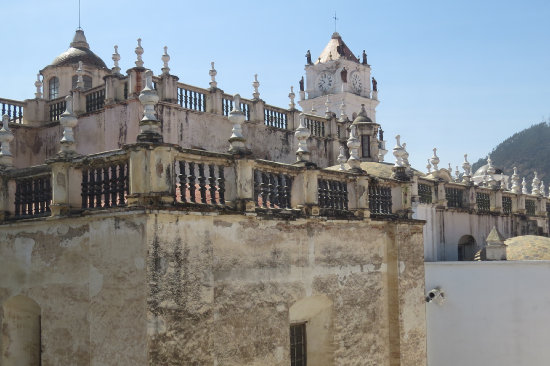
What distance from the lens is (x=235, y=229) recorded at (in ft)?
41.2

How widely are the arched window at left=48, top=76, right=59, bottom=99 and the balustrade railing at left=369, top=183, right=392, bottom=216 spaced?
1562cm

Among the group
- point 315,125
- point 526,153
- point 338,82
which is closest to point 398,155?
point 315,125

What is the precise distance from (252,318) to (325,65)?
41.7m

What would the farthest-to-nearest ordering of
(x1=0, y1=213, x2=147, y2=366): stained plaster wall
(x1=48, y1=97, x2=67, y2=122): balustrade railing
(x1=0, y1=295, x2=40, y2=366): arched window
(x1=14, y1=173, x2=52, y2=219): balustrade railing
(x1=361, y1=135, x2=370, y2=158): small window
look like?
(x1=361, y1=135, x2=370, y2=158): small window
(x1=48, y1=97, x2=67, y2=122): balustrade railing
(x1=0, y1=295, x2=40, y2=366): arched window
(x1=14, y1=173, x2=52, y2=219): balustrade railing
(x1=0, y1=213, x2=147, y2=366): stained plaster wall

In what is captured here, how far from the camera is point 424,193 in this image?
1007 inches

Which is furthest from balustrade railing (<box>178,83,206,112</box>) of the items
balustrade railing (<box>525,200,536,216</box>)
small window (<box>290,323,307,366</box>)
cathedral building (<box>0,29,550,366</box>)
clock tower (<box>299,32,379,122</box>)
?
clock tower (<box>299,32,379,122</box>)

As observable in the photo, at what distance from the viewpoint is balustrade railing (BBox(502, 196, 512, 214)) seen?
99.9 feet

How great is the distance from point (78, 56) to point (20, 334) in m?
15.4

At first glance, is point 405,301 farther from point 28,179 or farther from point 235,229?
point 28,179

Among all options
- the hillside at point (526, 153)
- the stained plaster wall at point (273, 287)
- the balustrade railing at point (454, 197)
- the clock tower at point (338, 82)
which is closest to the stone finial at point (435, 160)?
the balustrade railing at point (454, 197)

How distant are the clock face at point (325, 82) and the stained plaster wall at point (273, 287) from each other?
35.5 meters

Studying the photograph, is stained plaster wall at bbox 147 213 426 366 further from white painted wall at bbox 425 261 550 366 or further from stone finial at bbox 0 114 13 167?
stone finial at bbox 0 114 13 167

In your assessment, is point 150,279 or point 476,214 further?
point 476,214

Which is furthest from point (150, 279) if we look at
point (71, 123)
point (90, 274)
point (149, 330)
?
point (71, 123)
